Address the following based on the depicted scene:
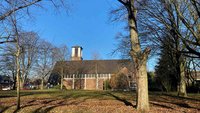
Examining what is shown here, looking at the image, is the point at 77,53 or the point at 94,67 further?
the point at 77,53

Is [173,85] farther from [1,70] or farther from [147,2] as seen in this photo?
[1,70]

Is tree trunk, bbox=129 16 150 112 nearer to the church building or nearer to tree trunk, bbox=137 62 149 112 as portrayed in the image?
tree trunk, bbox=137 62 149 112

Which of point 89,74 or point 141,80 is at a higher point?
point 89,74

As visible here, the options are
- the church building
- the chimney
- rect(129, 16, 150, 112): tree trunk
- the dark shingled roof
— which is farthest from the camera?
the chimney

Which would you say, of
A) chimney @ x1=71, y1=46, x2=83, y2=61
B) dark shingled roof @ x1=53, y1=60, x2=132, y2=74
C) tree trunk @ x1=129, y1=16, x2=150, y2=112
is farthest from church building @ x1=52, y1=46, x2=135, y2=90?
tree trunk @ x1=129, y1=16, x2=150, y2=112

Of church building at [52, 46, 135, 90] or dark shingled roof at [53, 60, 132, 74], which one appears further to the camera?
dark shingled roof at [53, 60, 132, 74]

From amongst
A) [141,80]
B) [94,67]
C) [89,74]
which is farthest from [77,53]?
[141,80]

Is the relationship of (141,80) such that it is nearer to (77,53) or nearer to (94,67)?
(94,67)

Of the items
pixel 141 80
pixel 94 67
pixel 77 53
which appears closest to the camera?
pixel 141 80

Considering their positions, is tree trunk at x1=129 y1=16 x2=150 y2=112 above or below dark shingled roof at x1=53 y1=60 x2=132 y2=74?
below

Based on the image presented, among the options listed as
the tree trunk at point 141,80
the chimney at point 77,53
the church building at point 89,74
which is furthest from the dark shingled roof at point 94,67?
the tree trunk at point 141,80

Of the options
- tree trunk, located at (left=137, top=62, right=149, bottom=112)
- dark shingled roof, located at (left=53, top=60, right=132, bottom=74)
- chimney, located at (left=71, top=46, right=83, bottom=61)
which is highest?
chimney, located at (left=71, top=46, right=83, bottom=61)

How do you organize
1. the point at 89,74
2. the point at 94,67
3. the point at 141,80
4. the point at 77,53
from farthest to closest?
1. the point at 77,53
2. the point at 94,67
3. the point at 89,74
4. the point at 141,80

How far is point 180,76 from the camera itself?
88.2 feet
